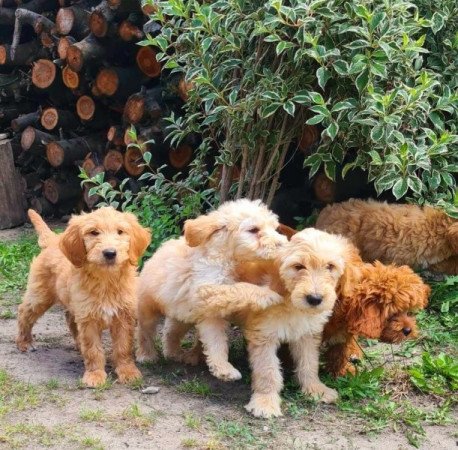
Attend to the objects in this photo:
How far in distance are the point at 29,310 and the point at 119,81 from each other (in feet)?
12.3

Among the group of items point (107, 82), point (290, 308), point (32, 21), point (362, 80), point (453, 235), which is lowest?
point (290, 308)

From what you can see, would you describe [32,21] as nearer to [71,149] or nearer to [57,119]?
[57,119]

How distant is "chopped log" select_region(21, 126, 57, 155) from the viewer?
9320 mm

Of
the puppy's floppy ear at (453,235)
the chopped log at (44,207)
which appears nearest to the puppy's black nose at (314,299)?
the puppy's floppy ear at (453,235)

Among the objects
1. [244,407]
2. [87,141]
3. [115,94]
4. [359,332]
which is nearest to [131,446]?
[244,407]

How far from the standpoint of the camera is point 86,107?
8.86m

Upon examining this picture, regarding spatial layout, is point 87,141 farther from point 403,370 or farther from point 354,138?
point 403,370

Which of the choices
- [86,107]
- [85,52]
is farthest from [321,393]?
[86,107]

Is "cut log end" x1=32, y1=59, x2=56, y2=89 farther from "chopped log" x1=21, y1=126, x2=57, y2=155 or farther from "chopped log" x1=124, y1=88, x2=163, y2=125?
"chopped log" x1=124, y1=88, x2=163, y2=125

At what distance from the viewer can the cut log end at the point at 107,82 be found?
8.16 m

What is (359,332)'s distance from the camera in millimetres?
4332

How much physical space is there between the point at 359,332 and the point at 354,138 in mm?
1859

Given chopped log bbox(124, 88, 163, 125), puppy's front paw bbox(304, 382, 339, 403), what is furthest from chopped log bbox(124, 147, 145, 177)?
puppy's front paw bbox(304, 382, 339, 403)

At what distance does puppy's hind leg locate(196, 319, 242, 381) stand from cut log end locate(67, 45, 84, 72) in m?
4.67
